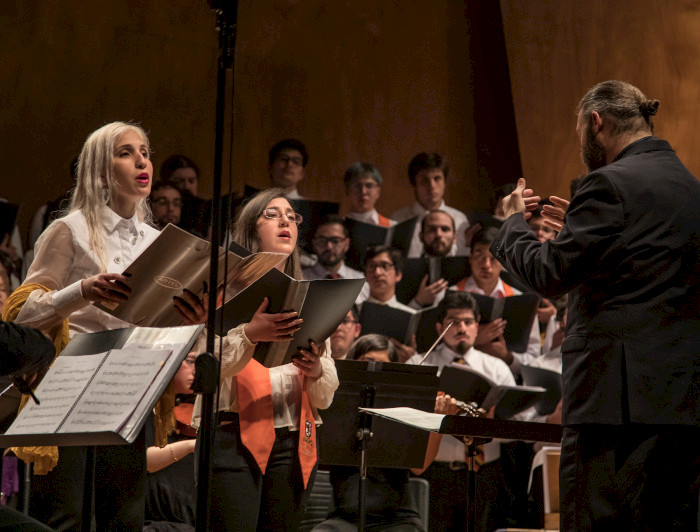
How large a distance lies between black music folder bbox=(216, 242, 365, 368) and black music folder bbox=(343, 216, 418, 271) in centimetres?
331

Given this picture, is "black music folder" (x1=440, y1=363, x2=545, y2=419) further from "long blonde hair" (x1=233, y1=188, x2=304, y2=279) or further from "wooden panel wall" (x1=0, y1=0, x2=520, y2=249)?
"wooden panel wall" (x1=0, y1=0, x2=520, y2=249)

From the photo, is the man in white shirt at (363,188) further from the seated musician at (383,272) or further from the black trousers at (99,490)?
the black trousers at (99,490)

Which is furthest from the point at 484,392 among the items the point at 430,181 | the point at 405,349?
the point at 430,181

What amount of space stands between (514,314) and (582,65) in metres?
2.44

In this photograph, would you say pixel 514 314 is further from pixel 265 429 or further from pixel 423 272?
pixel 265 429

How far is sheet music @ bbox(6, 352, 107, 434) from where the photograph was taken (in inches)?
67.0

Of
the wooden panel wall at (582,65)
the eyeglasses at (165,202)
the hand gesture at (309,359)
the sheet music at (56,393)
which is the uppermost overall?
the wooden panel wall at (582,65)

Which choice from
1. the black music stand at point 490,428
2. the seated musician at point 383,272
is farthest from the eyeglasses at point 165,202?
the black music stand at point 490,428

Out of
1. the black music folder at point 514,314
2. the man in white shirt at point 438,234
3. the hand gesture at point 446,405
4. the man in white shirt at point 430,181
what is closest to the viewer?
the hand gesture at point 446,405

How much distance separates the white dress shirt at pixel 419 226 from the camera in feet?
19.7

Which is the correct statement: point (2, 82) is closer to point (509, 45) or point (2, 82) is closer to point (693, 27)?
point (509, 45)

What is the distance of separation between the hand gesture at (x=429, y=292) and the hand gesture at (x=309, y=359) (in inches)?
126

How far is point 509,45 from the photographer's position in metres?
6.96

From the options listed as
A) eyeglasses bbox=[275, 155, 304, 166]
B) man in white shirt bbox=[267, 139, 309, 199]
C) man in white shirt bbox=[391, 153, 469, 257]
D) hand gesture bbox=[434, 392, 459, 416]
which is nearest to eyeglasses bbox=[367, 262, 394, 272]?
man in white shirt bbox=[391, 153, 469, 257]
